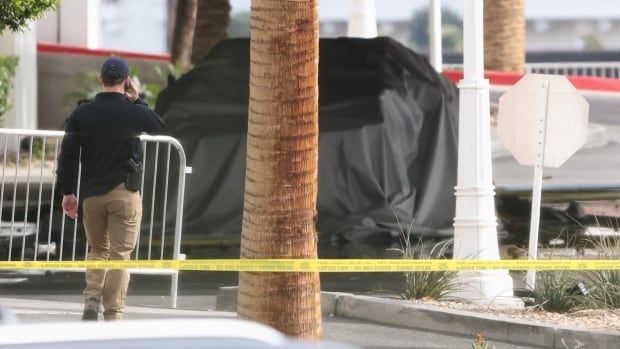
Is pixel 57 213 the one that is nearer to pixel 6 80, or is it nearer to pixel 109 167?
pixel 109 167

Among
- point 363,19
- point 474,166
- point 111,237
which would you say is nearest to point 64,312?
point 111,237

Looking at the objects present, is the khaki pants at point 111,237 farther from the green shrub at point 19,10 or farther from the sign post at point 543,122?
the sign post at point 543,122

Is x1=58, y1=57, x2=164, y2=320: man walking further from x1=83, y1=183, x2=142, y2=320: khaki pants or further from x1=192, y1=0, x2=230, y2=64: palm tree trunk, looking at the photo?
x1=192, y1=0, x2=230, y2=64: palm tree trunk

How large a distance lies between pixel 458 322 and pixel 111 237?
233 cm

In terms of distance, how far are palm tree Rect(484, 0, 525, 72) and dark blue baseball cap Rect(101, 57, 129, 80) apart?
12431 mm

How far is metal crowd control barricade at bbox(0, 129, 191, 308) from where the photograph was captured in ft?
34.9

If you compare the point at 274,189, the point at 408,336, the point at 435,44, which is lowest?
the point at 408,336

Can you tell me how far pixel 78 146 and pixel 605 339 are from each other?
11.2 feet

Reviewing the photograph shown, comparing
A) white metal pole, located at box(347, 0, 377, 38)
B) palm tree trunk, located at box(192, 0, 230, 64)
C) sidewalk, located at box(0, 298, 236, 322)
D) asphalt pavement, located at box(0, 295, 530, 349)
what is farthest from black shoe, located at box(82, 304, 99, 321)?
palm tree trunk, located at box(192, 0, 230, 64)

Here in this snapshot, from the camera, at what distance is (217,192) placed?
13773 mm

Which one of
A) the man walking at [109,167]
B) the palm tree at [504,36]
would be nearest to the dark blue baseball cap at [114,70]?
the man walking at [109,167]

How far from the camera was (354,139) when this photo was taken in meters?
13.7

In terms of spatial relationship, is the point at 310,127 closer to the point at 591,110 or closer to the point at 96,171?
the point at 96,171

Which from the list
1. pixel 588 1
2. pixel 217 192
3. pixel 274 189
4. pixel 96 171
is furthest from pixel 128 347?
pixel 588 1
